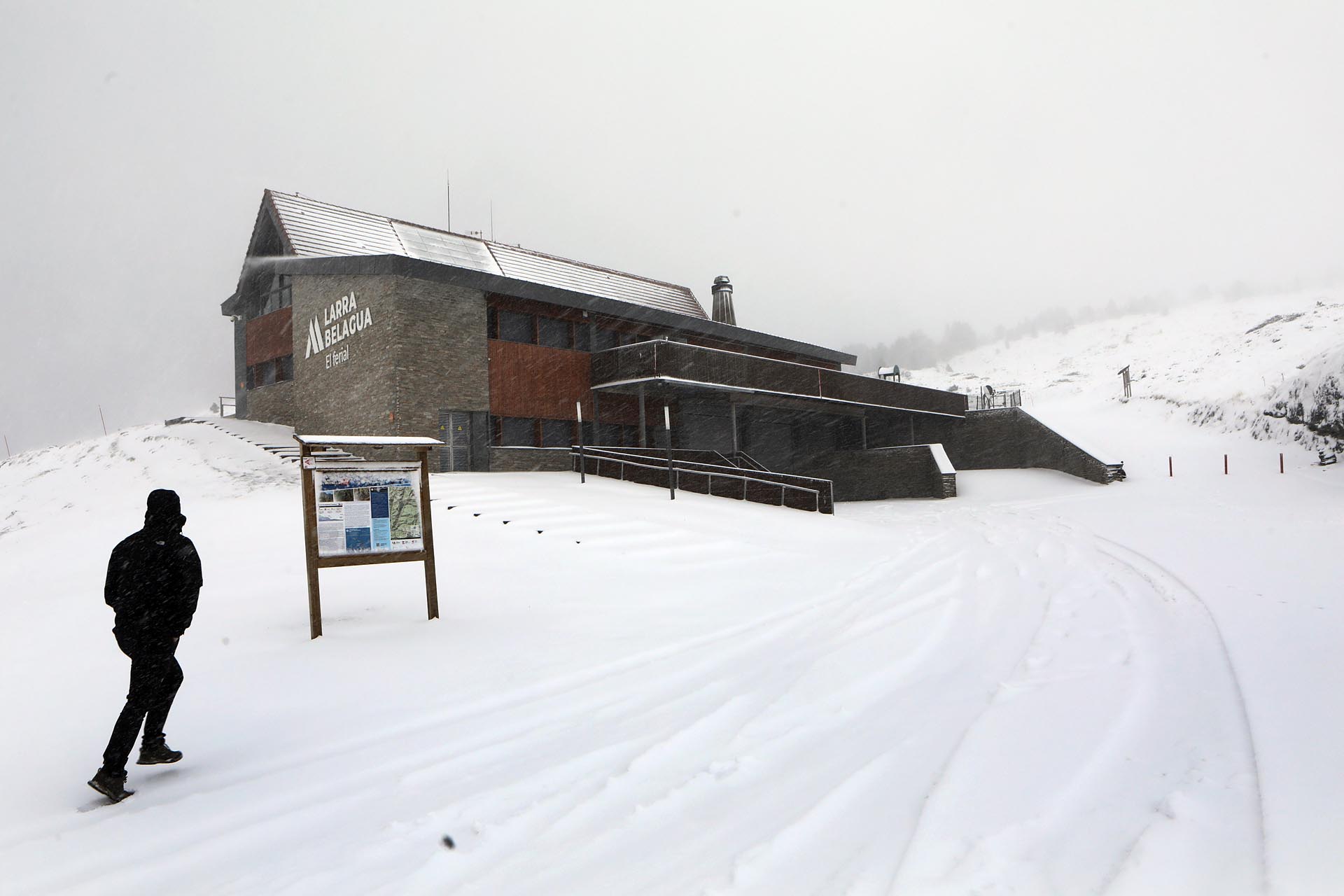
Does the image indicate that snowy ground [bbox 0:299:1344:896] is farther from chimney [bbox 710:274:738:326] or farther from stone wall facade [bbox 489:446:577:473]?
chimney [bbox 710:274:738:326]

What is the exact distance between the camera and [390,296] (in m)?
20.1

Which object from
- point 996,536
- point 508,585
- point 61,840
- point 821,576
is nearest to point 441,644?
point 508,585

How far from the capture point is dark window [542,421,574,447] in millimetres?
23266

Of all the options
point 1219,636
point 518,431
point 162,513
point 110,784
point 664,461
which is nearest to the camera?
point 110,784

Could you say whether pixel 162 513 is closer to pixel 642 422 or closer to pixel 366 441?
pixel 366 441

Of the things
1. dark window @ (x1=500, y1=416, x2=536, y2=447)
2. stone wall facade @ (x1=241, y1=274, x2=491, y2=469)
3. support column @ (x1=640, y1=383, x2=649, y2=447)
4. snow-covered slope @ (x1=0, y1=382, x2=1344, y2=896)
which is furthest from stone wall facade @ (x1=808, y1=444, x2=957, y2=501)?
snow-covered slope @ (x1=0, y1=382, x2=1344, y2=896)

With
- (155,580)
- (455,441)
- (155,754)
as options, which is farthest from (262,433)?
(155,754)

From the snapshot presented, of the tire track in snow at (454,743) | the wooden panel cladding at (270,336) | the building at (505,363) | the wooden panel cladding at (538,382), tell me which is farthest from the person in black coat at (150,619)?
the wooden panel cladding at (270,336)

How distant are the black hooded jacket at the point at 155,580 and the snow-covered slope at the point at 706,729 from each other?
0.86 meters

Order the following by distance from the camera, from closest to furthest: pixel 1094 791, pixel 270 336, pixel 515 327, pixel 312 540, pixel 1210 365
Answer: pixel 1094 791 < pixel 312 540 < pixel 515 327 < pixel 270 336 < pixel 1210 365

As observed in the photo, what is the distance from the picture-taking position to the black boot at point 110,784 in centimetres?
387

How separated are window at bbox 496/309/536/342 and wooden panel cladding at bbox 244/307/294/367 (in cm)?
796

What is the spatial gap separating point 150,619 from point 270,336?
83.5ft

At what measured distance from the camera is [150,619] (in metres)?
4.13
